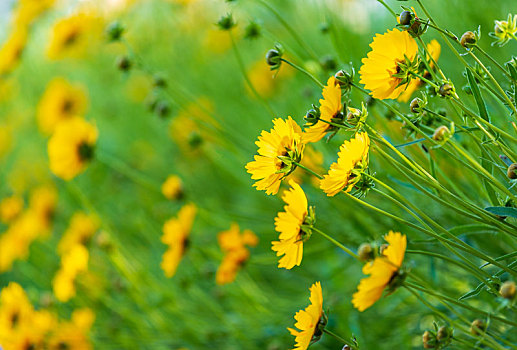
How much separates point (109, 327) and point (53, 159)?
38cm

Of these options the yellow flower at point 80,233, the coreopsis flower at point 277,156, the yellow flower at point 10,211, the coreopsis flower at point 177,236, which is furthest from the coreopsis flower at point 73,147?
the coreopsis flower at point 277,156

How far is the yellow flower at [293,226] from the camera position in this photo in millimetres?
448

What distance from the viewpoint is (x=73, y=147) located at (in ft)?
3.71

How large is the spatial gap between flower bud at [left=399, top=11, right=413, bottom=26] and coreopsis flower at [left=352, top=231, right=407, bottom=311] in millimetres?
179

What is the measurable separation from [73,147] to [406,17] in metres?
0.89

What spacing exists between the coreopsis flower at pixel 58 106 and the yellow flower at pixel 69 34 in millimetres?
104

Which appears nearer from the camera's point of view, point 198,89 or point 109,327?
point 109,327

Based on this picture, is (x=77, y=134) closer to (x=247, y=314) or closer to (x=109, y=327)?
(x=109, y=327)

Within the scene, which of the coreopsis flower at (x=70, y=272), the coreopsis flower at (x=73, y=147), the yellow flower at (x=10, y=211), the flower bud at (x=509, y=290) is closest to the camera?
the flower bud at (x=509, y=290)

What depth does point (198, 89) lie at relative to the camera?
1717 mm

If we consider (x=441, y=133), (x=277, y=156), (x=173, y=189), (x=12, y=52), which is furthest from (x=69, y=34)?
(x=441, y=133)

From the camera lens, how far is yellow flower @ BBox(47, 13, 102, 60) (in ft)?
5.05

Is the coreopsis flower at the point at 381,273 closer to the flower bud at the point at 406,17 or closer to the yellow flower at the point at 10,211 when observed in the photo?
the flower bud at the point at 406,17

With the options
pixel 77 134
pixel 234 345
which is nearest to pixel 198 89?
pixel 77 134
